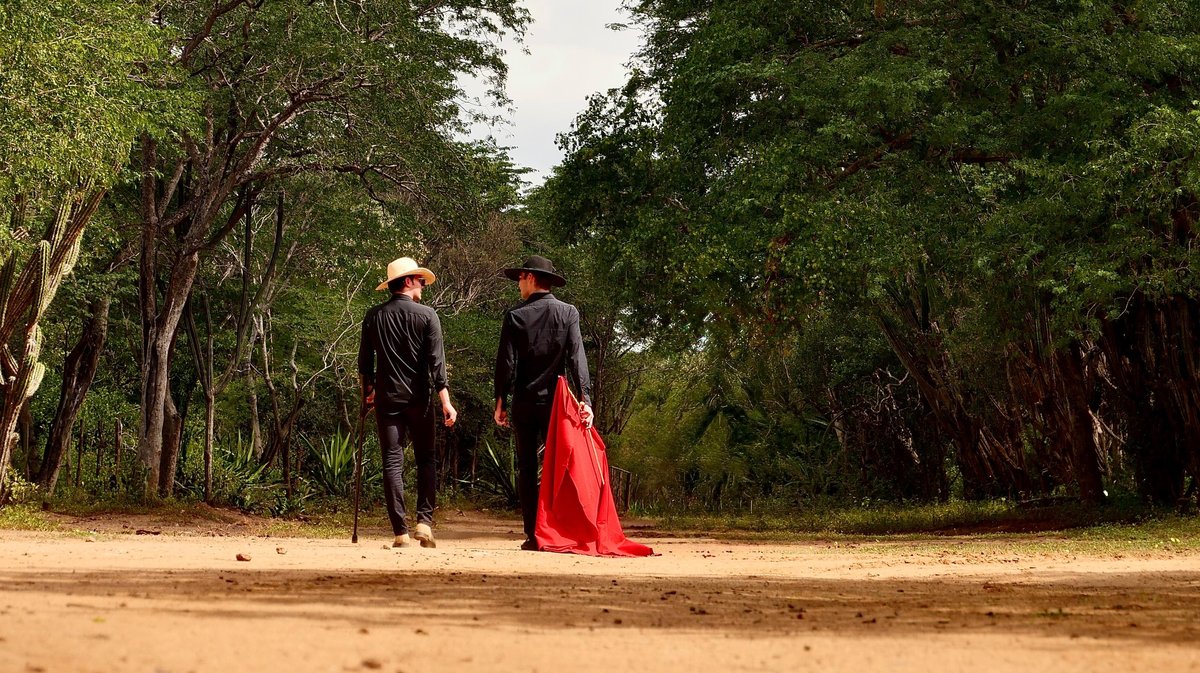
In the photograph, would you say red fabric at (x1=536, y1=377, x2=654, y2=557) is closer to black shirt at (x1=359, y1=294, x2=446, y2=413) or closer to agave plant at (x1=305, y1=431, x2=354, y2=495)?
black shirt at (x1=359, y1=294, x2=446, y2=413)

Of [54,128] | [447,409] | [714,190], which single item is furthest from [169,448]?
[447,409]

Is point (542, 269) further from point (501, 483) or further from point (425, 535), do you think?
point (501, 483)

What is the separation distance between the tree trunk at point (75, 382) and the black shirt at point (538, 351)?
44.3ft

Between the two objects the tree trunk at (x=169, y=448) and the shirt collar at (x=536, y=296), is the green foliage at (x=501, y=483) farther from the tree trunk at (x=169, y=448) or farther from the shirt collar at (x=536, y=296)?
the shirt collar at (x=536, y=296)

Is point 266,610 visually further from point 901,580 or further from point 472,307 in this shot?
point 472,307

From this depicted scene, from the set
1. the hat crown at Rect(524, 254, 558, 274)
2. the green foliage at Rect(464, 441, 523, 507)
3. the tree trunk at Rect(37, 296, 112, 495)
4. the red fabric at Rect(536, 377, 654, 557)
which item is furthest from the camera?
the green foliage at Rect(464, 441, 523, 507)

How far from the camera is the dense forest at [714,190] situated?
1531 cm

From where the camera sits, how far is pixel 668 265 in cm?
1830

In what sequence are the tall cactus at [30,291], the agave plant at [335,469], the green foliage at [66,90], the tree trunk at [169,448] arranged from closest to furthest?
the green foliage at [66,90] < the tall cactus at [30,291] < the tree trunk at [169,448] < the agave plant at [335,469]

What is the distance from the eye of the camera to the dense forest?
15.3 m

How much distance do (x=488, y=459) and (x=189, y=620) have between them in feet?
86.3

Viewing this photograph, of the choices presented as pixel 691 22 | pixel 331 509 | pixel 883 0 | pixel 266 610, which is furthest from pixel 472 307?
pixel 266 610

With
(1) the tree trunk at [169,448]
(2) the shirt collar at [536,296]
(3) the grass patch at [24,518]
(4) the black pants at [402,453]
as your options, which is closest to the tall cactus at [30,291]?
(3) the grass patch at [24,518]

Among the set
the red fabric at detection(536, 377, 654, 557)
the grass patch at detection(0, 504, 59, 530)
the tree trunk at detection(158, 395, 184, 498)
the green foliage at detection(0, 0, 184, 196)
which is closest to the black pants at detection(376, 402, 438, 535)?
the red fabric at detection(536, 377, 654, 557)
